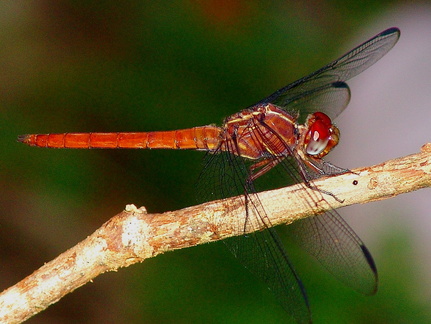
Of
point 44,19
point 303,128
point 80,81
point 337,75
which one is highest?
point 44,19

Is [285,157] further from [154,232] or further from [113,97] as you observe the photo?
[113,97]

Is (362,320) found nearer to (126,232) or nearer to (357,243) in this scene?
(357,243)

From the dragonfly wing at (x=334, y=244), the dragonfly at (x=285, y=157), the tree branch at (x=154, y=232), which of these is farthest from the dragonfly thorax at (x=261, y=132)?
the tree branch at (x=154, y=232)

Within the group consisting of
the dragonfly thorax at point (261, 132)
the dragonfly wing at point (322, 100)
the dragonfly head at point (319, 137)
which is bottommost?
the dragonfly head at point (319, 137)

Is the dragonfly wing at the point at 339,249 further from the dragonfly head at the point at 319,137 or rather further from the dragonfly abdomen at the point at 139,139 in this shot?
the dragonfly abdomen at the point at 139,139

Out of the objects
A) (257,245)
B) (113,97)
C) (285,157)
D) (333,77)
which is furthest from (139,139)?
(333,77)

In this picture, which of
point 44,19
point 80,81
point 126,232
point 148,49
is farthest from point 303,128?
point 44,19

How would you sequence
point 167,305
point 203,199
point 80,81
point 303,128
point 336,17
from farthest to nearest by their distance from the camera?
point 336,17, point 80,81, point 167,305, point 303,128, point 203,199
